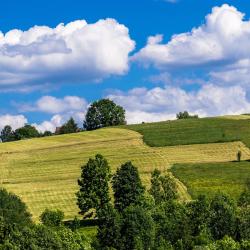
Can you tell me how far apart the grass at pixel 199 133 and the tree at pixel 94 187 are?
168ft

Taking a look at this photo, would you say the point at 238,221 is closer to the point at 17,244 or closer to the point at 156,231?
the point at 156,231

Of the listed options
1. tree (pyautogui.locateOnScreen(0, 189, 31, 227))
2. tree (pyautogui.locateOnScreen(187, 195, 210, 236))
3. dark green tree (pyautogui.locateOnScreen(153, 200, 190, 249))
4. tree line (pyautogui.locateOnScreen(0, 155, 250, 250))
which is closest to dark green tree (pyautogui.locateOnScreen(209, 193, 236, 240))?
tree line (pyautogui.locateOnScreen(0, 155, 250, 250))

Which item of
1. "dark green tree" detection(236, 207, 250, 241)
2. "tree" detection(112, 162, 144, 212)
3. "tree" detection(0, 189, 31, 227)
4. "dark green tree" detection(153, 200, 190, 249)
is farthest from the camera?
"tree" detection(112, 162, 144, 212)

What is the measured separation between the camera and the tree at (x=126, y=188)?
375ft

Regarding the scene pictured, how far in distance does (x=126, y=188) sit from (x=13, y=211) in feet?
66.7

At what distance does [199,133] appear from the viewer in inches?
7141

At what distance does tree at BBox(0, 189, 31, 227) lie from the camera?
334ft

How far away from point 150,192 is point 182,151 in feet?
142

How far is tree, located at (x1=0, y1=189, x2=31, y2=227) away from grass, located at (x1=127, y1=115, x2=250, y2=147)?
6645cm

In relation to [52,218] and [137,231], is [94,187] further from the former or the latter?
[137,231]

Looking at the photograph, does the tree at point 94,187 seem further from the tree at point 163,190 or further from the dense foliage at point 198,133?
the dense foliage at point 198,133

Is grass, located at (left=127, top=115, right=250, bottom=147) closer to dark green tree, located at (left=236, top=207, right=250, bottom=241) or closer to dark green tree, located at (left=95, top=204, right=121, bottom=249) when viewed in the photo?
dark green tree, located at (left=236, top=207, right=250, bottom=241)

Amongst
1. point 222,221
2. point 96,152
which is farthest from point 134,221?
point 96,152

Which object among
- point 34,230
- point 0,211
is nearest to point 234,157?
point 0,211
